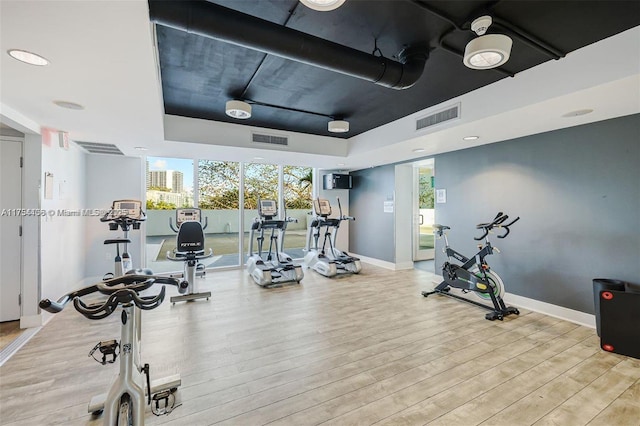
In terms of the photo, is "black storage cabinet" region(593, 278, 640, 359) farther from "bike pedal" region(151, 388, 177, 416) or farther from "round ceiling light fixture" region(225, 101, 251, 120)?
"round ceiling light fixture" region(225, 101, 251, 120)

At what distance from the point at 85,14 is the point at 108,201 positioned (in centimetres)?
480

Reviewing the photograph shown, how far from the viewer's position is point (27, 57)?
1880mm

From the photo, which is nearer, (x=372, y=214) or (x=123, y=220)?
(x=123, y=220)

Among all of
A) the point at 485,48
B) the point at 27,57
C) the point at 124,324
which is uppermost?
the point at 485,48

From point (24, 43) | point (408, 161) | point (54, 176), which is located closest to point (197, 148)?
point (54, 176)

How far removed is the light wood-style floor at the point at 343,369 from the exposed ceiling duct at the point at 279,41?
2567 mm

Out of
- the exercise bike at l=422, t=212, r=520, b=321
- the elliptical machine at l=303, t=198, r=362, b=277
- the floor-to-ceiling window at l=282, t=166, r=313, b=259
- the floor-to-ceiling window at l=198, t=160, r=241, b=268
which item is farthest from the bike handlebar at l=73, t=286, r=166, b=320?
the floor-to-ceiling window at l=282, t=166, r=313, b=259

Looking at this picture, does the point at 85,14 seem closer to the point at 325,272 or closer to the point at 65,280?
the point at 65,280

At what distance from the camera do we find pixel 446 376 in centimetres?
240

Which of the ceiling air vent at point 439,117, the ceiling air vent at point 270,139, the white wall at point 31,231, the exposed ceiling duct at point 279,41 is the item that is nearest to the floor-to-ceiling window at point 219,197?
the ceiling air vent at point 270,139

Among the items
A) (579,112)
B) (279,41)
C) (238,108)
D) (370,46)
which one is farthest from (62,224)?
(579,112)

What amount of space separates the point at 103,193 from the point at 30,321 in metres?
2.61

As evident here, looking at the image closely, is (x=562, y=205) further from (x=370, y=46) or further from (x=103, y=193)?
(x=103, y=193)

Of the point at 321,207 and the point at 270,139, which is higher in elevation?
the point at 270,139
